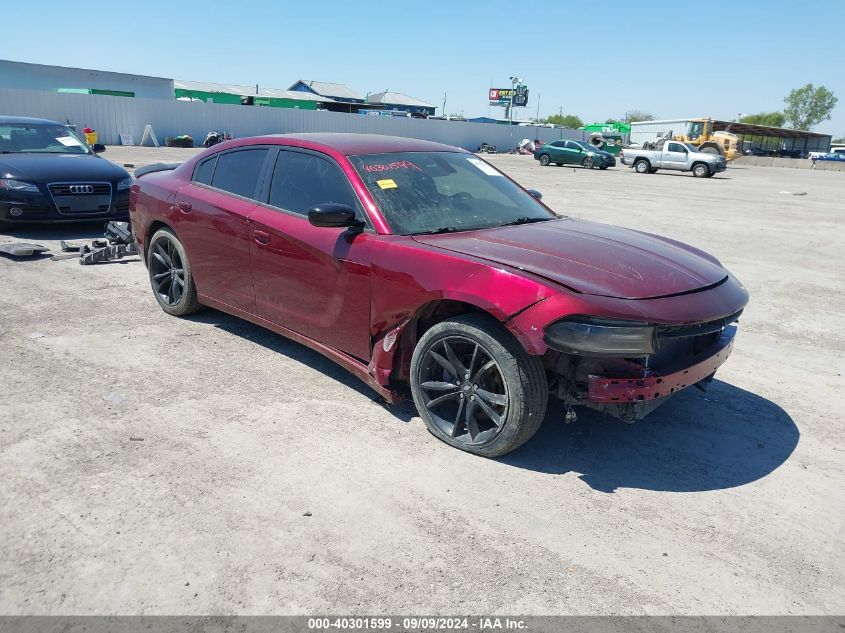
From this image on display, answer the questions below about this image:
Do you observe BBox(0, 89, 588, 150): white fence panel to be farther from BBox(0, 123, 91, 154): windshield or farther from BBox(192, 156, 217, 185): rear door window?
BBox(192, 156, 217, 185): rear door window

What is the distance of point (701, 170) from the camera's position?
102ft

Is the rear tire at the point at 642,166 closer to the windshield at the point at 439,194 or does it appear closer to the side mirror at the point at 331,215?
the windshield at the point at 439,194

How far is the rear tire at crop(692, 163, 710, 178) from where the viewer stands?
30.8 m

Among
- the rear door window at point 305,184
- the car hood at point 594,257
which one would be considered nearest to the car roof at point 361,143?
the rear door window at point 305,184

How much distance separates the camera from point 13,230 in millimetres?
9625

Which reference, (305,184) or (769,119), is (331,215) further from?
(769,119)

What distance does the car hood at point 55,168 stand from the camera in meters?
8.71

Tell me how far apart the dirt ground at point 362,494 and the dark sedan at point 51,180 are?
428 centimetres

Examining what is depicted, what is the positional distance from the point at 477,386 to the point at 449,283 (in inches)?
22.0

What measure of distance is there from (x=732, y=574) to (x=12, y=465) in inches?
131

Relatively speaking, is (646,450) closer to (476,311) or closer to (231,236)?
(476,311)

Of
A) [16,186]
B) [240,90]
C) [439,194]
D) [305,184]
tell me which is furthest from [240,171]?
[240,90]

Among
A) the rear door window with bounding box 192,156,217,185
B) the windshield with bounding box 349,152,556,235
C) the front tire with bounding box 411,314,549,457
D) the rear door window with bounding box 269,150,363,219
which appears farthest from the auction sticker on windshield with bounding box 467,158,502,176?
the rear door window with bounding box 192,156,217,185

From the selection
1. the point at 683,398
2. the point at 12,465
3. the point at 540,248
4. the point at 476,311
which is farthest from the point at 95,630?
the point at 683,398
